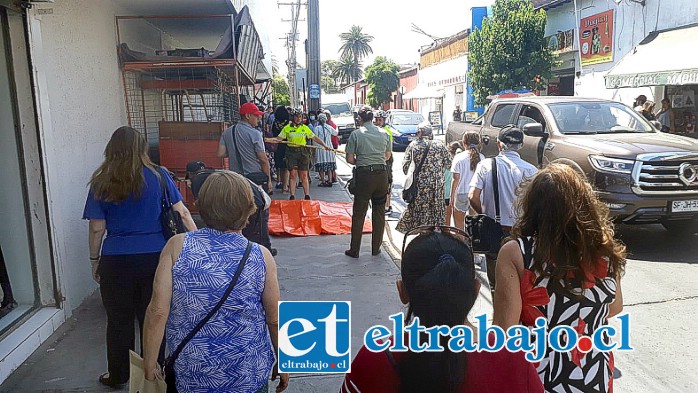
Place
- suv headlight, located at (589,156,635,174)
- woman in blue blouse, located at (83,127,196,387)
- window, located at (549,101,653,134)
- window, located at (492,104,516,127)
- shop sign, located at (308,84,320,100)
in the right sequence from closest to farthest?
woman in blue blouse, located at (83,127,196,387) → suv headlight, located at (589,156,635,174) → window, located at (549,101,653,134) → window, located at (492,104,516,127) → shop sign, located at (308,84,320,100)

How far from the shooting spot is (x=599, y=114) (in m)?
8.30

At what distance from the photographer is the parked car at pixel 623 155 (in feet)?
21.8

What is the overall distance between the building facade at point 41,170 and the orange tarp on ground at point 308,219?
3.21m

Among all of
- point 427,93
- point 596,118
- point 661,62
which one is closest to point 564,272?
point 596,118

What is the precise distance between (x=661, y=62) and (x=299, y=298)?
11242mm

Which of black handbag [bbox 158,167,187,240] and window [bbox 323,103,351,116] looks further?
window [bbox 323,103,351,116]

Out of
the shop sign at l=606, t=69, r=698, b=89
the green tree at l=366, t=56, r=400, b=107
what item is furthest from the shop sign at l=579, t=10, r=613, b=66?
the green tree at l=366, t=56, r=400, b=107

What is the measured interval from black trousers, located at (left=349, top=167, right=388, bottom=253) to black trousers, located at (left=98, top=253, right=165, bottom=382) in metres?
3.34

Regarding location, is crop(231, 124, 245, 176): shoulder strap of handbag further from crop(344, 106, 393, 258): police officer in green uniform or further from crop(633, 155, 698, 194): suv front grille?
crop(633, 155, 698, 194): suv front grille

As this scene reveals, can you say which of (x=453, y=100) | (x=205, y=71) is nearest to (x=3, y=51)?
(x=205, y=71)

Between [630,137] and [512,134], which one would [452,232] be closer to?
[512,134]

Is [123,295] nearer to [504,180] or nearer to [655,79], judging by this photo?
[504,180]

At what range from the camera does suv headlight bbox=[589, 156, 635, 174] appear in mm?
6692

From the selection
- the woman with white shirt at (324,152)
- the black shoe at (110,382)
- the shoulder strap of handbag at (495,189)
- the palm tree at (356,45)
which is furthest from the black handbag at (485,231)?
the palm tree at (356,45)
